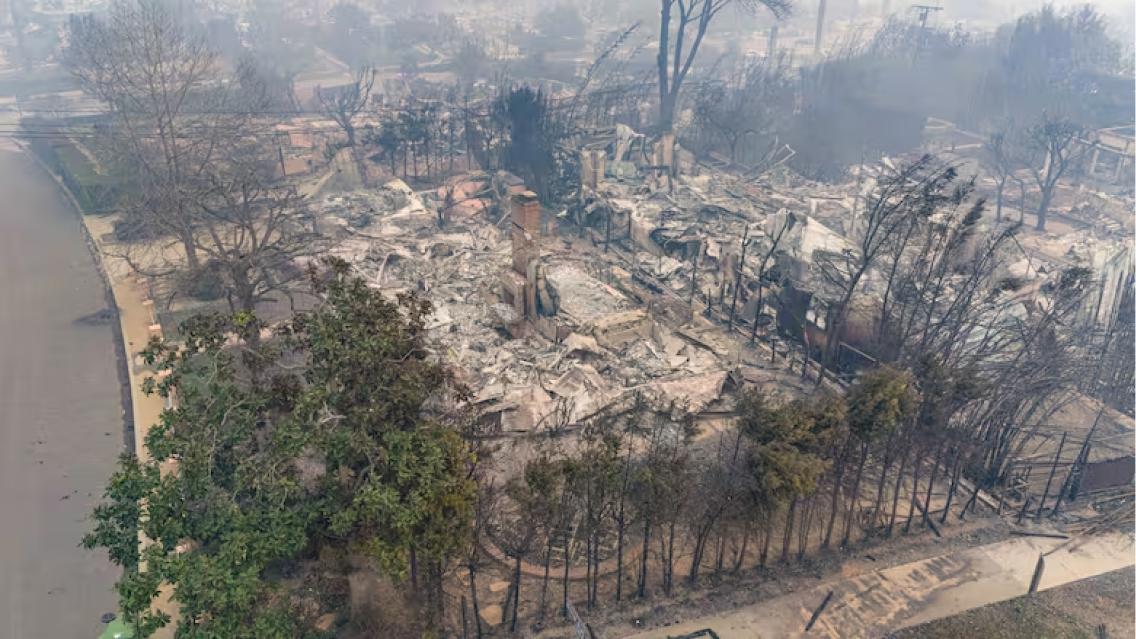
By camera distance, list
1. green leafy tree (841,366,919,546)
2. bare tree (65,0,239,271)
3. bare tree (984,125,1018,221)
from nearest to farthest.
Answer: green leafy tree (841,366,919,546) < bare tree (65,0,239,271) < bare tree (984,125,1018,221)

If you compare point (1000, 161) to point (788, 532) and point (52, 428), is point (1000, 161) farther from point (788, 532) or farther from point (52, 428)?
point (52, 428)

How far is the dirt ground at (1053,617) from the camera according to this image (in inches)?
524

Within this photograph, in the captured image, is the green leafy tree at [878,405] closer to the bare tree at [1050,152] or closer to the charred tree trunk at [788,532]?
the charred tree trunk at [788,532]

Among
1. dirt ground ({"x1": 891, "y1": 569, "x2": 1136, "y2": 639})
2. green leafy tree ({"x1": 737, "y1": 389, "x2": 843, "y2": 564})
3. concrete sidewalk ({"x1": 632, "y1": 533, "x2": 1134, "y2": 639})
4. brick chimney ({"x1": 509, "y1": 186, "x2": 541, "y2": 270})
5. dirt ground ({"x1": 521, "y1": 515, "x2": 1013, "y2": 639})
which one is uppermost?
brick chimney ({"x1": 509, "y1": 186, "x2": 541, "y2": 270})

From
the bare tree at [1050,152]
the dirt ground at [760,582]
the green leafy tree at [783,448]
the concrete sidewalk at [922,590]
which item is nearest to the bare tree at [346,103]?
the green leafy tree at [783,448]

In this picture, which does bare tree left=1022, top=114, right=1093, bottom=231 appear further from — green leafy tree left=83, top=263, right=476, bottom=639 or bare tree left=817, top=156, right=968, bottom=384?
green leafy tree left=83, top=263, right=476, bottom=639

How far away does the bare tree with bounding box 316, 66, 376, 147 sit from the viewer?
37.5m

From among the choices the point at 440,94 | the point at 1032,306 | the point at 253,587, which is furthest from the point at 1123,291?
the point at 440,94

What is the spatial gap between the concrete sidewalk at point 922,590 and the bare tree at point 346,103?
2861 cm

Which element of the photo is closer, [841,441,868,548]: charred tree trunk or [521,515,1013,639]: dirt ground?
[521,515,1013,639]: dirt ground

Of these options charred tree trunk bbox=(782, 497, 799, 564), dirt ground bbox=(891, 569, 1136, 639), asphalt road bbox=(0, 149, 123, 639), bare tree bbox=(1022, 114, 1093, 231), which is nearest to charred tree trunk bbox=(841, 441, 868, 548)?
charred tree trunk bbox=(782, 497, 799, 564)

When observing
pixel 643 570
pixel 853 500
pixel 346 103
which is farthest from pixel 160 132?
pixel 853 500

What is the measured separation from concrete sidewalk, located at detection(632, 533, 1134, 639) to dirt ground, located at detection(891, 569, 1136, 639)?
0.60ft

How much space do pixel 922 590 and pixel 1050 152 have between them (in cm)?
2721
